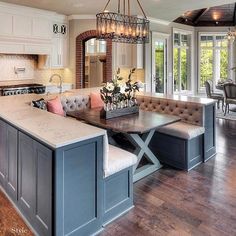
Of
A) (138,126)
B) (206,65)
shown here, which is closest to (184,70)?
(206,65)

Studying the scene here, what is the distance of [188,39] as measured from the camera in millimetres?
10570

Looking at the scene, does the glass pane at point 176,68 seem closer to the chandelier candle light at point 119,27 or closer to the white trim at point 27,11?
the white trim at point 27,11

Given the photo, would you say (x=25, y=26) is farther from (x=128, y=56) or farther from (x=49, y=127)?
(x=49, y=127)

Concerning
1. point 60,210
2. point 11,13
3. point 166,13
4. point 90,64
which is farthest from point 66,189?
point 90,64

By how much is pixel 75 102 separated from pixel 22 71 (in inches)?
122

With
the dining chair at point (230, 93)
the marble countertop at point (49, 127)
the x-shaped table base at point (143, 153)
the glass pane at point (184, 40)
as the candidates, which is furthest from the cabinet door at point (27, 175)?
the glass pane at point (184, 40)

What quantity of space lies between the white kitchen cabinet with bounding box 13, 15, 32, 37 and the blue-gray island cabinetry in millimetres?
4682

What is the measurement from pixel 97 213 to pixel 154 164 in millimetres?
1692

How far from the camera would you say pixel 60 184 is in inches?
83.0

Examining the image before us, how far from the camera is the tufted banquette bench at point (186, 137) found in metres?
3.96

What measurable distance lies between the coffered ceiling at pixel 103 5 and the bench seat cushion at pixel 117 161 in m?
4.29

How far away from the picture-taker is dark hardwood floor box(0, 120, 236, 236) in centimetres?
256

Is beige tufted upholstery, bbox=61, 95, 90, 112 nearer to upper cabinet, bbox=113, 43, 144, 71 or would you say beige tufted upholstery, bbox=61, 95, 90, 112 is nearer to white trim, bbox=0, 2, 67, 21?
upper cabinet, bbox=113, 43, 144, 71

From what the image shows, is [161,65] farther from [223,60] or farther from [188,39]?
[223,60]
